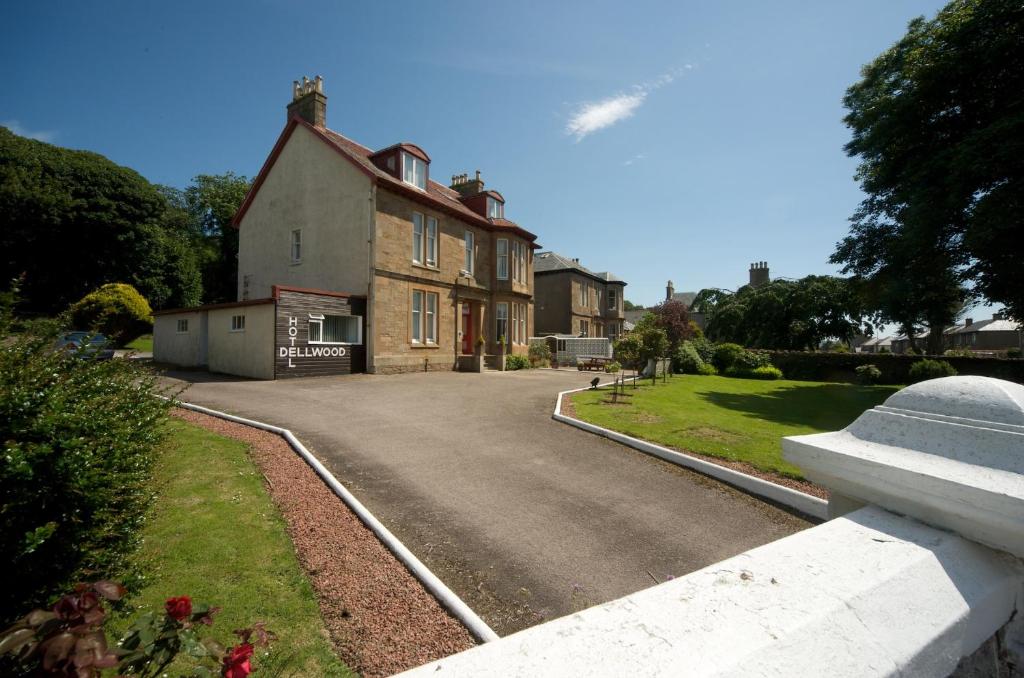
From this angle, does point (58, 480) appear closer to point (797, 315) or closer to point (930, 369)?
point (930, 369)

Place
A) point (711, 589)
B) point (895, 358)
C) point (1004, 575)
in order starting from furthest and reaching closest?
1. point (895, 358)
2. point (1004, 575)
3. point (711, 589)

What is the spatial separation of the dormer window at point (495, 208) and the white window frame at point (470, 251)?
3313mm

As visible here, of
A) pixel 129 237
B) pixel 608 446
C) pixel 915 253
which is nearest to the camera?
pixel 608 446

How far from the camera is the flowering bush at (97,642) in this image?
1.27m

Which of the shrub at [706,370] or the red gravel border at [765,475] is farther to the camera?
the shrub at [706,370]

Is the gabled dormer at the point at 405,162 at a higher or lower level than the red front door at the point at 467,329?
higher

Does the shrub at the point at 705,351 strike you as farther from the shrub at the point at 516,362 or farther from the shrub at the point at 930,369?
the shrub at the point at 516,362

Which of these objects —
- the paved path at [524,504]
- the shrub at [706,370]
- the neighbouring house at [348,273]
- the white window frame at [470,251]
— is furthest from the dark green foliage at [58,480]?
the shrub at [706,370]

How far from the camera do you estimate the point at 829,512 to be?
6.92 feet

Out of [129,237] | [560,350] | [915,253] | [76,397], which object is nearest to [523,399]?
[76,397]

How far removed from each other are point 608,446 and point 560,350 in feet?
84.0

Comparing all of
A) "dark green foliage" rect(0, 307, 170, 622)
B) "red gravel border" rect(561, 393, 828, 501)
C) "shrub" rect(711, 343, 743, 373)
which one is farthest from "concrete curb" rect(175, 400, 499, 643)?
"shrub" rect(711, 343, 743, 373)

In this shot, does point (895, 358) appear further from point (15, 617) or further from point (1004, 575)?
point (15, 617)

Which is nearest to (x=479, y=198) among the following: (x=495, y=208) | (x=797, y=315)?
(x=495, y=208)
